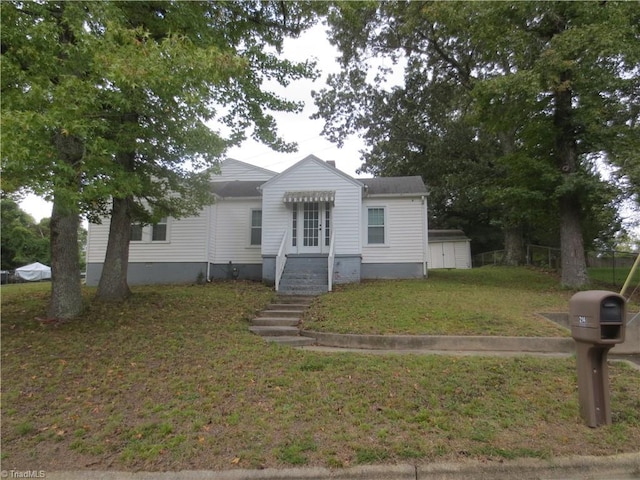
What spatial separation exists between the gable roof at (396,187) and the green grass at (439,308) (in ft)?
11.2

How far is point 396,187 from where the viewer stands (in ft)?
48.1

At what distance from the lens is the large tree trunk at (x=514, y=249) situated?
20297mm

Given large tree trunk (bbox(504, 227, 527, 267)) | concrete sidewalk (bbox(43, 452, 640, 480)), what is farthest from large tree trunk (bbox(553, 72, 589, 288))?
concrete sidewalk (bbox(43, 452, 640, 480))

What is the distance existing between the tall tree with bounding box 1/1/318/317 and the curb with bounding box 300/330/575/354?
15.8 feet

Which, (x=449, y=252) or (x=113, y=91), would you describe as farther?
(x=449, y=252)

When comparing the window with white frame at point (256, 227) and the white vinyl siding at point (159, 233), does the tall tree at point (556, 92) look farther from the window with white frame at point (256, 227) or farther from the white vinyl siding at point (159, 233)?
the white vinyl siding at point (159, 233)

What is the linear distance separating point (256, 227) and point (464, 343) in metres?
10.2

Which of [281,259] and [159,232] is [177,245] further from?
[281,259]

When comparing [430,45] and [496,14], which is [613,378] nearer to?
[496,14]

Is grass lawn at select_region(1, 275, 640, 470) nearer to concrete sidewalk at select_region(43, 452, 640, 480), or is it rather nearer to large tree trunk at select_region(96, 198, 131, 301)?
concrete sidewalk at select_region(43, 452, 640, 480)

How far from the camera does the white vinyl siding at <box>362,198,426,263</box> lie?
46.1 ft

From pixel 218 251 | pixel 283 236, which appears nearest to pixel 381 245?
pixel 283 236

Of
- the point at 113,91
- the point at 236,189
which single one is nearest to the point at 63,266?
the point at 113,91

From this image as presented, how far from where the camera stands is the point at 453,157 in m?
23.2
